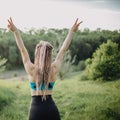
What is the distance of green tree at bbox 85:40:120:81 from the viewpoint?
227 inches

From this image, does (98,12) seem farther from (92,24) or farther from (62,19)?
(62,19)

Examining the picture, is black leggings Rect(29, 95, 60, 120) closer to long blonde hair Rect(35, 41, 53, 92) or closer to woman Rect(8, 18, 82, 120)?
woman Rect(8, 18, 82, 120)

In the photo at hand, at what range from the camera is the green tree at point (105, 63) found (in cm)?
576

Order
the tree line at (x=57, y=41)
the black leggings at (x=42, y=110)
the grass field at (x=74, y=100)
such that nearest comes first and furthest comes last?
the black leggings at (x=42, y=110) → the grass field at (x=74, y=100) → the tree line at (x=57, y=41)

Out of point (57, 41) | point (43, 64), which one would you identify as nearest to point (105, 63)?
point (57, 41)

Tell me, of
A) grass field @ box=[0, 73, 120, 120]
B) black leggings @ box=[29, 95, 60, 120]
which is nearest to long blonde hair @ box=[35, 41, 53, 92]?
black leggings @ box=[29, 95, 60, 120]

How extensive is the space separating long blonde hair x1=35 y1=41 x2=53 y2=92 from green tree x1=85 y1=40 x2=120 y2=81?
291 centimetres

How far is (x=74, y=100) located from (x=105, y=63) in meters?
0.99

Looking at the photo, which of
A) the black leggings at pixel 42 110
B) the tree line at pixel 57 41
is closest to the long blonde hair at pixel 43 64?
the black leggings at pixel 42 110

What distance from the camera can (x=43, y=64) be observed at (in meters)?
2.83

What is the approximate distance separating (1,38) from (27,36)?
0.43 metres

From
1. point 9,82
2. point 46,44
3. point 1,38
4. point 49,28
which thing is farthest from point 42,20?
point 46,44

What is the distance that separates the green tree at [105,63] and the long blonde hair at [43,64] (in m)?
2.91

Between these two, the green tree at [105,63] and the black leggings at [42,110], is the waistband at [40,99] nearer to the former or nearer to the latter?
the black leggings at [42,110]
